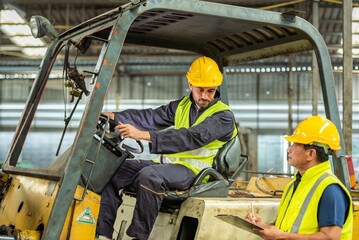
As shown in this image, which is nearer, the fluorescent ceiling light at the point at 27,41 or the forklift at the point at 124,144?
the forklift at the point at 124,144

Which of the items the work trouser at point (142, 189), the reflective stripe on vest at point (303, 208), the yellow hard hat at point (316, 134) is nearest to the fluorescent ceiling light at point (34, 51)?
the work trouser at point (142, 189)

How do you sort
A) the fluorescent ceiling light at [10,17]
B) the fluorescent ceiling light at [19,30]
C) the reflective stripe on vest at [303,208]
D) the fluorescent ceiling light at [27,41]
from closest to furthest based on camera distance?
the reflective stripe on vest at [303,208]
the fluorescent ceiling light at [10,17]
the fluorescent ceiling light at [19,30]
the fluorescent ceiling light at [27,41]

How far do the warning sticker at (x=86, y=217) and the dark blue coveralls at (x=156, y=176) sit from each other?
0.22 m

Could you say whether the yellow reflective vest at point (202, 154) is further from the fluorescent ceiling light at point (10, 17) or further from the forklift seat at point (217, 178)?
the fluorescent ceiling light at point (10, 17)

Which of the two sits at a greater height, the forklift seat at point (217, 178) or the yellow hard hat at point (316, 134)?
the yellow hard hat at point (316, 134)

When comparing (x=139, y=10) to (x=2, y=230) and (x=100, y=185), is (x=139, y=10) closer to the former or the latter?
(x=100, y=185)

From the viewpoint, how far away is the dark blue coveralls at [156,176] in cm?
418

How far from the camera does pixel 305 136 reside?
4016 millimetres

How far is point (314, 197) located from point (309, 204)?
54mm

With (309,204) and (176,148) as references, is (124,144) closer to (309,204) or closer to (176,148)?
(176,148)

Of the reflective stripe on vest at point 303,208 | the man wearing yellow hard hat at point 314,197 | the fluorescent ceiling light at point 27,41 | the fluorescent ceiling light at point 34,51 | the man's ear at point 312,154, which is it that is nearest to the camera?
the man wearing yellow hard hat at point 314,197

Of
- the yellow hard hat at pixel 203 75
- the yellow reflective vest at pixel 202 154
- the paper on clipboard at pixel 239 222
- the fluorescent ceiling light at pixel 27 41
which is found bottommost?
the paper on clipboard at pixel 239 222

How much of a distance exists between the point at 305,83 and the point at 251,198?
20559 mm

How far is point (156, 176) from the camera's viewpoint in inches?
171
